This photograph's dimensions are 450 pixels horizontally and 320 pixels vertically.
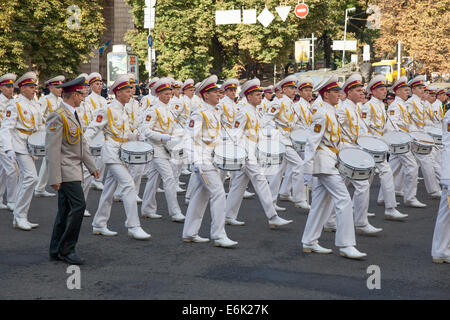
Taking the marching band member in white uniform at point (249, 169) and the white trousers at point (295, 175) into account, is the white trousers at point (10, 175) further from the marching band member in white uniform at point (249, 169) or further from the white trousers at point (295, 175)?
the white trousers at point (295, 175)

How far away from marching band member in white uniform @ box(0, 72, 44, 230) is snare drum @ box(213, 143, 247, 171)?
9.45 feet

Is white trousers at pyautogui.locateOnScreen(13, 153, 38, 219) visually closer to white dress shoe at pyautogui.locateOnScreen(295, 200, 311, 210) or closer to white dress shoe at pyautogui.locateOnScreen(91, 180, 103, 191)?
white dress shoe at pyautogui.locateOnScreen(91, 180, 103, 191)

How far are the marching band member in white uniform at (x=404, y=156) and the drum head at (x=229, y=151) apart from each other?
150 inches

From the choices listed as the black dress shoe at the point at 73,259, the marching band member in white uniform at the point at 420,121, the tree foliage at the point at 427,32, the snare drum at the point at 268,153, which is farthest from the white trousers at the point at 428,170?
the tree foliage at the point at 427,32

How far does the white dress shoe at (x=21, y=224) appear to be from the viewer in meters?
9.50

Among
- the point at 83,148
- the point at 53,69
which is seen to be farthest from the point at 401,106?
the point at 53,69

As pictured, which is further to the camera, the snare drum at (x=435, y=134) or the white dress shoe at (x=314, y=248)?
the snare drum at (x=435, y=134)

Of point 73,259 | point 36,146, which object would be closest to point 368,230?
point 73,259

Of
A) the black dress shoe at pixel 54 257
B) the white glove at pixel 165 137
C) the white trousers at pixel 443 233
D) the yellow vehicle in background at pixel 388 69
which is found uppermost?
the yellow vehicle in background at pixel 388 69

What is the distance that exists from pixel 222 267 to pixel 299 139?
4630mm

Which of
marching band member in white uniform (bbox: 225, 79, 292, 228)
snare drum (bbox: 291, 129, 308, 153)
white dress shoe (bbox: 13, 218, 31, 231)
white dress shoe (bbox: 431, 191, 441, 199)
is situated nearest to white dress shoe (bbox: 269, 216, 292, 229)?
marching band member in white uniform (bbox: 225, 79, 292, 228)

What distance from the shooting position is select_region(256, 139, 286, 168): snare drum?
10633 millimetres

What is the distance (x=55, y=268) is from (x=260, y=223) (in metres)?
3.74

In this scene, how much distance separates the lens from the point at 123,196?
28.8ft
